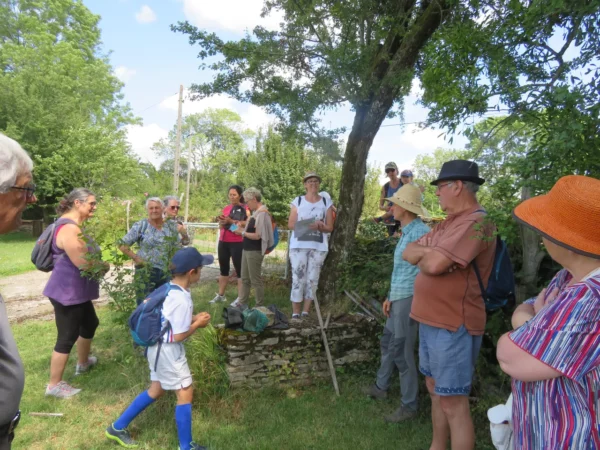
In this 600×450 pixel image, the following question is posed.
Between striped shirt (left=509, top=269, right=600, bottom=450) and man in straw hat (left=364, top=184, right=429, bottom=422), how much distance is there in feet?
6.56

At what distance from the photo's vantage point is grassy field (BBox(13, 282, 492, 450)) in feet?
10.8

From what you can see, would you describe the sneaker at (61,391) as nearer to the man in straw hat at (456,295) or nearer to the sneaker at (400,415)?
the sneaker at (400,415)

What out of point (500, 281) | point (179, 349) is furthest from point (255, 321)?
point (500, 281)

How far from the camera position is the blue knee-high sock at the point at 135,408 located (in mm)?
3166

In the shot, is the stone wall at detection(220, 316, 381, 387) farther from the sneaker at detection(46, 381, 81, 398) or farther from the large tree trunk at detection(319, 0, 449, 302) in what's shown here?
the sneaker at detection(46, 381, 81, 398)

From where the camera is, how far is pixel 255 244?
6.06m

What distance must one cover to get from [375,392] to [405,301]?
1132mm

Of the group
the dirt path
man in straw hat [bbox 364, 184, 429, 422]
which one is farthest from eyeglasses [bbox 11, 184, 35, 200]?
the dirt path

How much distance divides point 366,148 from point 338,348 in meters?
2.65

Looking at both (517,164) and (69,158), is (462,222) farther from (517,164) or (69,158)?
(69,158)

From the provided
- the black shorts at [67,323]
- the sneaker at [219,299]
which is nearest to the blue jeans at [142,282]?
the black shorts at [67,323]

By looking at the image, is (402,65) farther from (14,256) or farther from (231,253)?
(14,256)

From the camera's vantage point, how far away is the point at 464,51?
109 inches

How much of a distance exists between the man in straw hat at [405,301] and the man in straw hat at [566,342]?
1.95 metres
